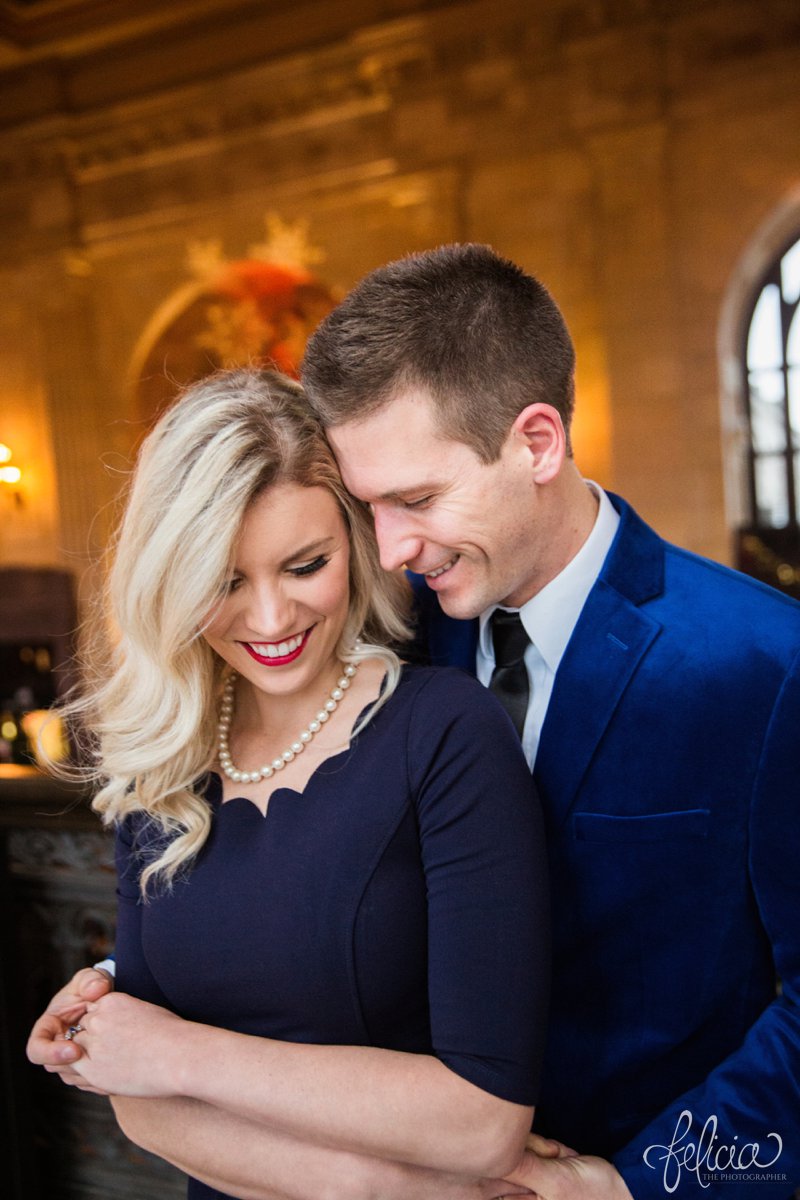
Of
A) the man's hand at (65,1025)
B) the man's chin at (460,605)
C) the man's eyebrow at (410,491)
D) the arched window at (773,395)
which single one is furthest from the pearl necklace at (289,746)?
the arched window at (773,395)

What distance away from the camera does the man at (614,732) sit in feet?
5.06

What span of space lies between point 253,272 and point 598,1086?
905 cm

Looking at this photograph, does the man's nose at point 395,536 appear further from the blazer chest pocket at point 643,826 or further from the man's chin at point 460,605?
the blazer chest pocket at point 643,826

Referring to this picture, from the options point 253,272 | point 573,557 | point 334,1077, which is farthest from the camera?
point 253,272

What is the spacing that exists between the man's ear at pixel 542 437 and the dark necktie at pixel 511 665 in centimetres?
27

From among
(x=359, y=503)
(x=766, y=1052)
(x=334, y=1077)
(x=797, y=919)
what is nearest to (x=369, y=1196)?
(x=334, y=1077)

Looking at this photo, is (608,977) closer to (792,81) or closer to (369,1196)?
(369,1196)

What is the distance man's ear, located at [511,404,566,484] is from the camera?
1.66m

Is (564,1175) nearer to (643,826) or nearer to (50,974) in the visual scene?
(643,826)

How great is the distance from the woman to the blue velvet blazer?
21 centimetres

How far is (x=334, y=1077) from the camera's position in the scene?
1.36 metres

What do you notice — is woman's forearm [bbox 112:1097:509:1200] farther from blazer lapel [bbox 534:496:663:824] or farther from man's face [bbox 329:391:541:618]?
man's face [bbox 329:391:541:618]

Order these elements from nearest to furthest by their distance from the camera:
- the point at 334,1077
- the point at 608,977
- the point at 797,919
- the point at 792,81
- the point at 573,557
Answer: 1. the point at 334,1077
2. the point at 797,919
3. the point at 608,977
4. the point at 573,557
5. the point at 792,81

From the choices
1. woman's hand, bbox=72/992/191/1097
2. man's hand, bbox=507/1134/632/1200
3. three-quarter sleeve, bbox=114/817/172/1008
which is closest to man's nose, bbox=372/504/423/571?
three-quarter sleeve, bbox=114/817/172/1008
